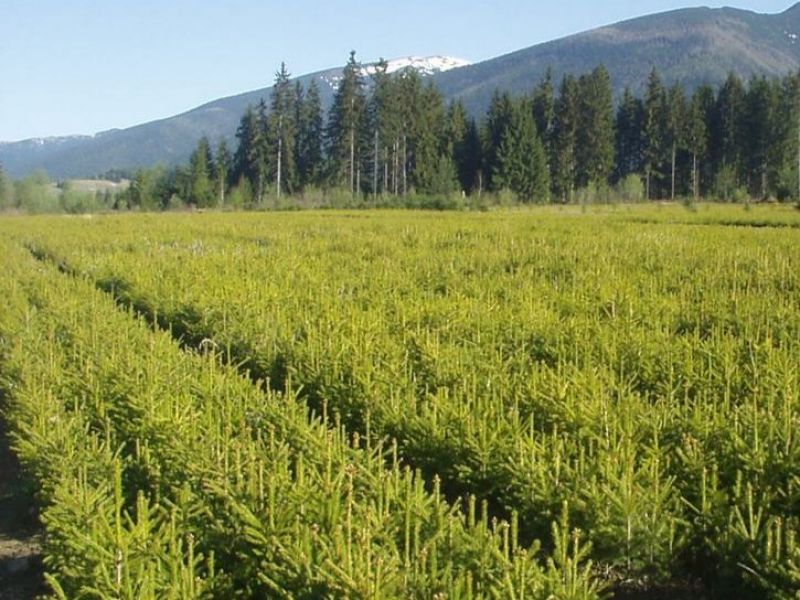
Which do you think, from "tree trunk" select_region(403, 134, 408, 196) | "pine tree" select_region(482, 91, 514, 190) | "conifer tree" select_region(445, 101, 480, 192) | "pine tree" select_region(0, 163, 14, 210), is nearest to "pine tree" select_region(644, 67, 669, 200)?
"pine tree" select_region(482, 91, 514, 190)

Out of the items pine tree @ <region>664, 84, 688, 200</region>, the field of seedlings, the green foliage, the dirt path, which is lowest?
the dirt path

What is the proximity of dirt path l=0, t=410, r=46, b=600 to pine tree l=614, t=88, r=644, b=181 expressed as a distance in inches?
2821

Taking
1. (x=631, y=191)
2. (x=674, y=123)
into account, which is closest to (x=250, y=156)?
(x=631, y=191)

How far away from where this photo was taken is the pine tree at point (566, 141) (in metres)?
70.1

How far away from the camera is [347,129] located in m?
72.1

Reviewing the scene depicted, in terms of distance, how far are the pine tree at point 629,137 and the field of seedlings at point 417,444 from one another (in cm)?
6690

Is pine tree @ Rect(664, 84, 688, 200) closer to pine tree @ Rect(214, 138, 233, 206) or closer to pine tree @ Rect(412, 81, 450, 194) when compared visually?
pine tree @ Rect(412, 81, 450, 194)

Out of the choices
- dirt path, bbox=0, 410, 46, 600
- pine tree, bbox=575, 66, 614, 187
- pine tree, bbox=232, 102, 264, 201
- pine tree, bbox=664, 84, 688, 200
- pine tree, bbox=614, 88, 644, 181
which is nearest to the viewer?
dirt path, bbox=0, 410, 46, 600

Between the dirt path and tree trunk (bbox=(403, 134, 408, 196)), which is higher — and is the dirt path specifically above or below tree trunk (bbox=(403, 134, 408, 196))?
below

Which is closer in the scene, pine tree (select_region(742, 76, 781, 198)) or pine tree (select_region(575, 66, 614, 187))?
pine tree (select_region(742, 76, 781, 198))

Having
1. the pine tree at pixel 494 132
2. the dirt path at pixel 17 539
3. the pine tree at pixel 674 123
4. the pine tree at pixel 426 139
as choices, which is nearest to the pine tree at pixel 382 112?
the pine tree at pixel 426 139

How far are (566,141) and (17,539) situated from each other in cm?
6805

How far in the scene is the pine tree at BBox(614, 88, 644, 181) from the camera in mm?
75750

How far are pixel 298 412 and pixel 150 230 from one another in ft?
81.4
